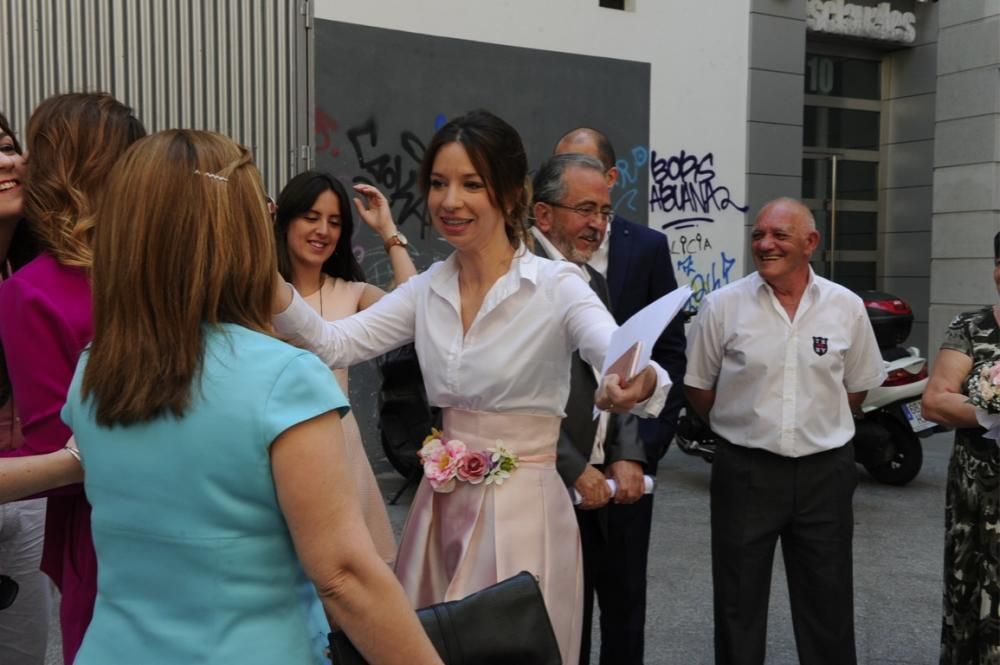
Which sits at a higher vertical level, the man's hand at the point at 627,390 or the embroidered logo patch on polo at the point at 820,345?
the man's hand at the point at 627,390

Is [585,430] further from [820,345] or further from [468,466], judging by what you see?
[820,345]

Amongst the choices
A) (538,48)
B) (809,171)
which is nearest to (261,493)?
(538,48)

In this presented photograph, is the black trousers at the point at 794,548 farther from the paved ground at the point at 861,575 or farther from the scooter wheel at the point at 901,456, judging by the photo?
the scooter wheel at the point at 901,456

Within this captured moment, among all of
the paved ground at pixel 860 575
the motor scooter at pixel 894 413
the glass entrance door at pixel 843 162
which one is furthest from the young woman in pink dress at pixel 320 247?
the glass entrance door at pixel 843 162

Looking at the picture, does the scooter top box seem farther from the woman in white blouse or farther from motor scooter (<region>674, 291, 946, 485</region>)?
the woman in white blouse

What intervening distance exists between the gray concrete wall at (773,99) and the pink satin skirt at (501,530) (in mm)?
8135

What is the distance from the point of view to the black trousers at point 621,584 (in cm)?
378

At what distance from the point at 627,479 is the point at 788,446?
1.00 metres

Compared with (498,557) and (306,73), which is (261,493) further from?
(306,73)

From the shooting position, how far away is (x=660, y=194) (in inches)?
400

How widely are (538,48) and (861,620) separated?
5757mm

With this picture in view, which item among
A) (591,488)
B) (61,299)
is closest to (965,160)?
(591,488)

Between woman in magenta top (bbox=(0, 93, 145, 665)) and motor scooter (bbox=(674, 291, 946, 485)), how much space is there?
619 cm

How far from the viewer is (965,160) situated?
12.1 metres
